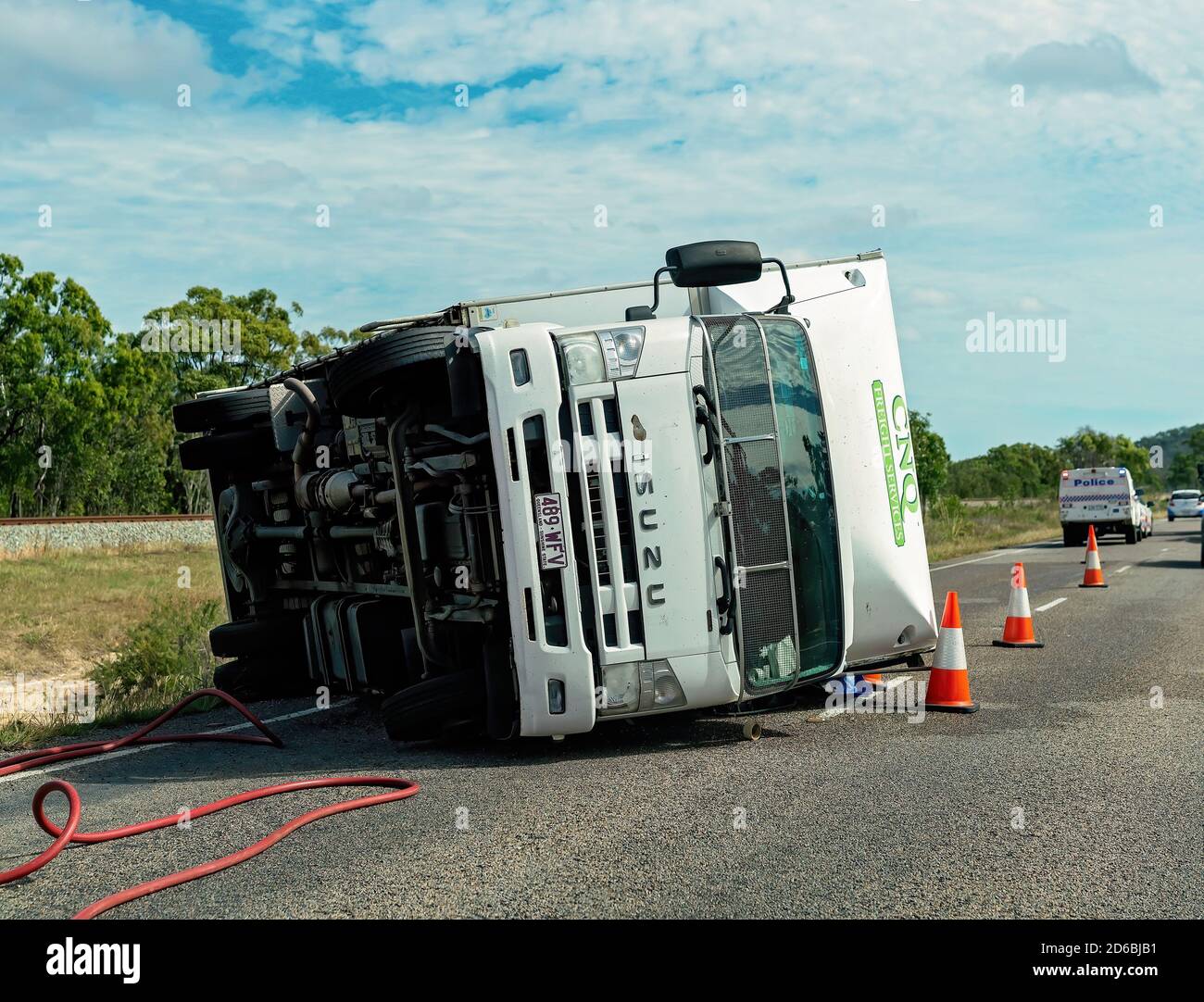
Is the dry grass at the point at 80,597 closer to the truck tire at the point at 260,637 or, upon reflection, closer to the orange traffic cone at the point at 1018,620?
the truck tire at the point at 260,637

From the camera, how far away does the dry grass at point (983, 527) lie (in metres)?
34.0

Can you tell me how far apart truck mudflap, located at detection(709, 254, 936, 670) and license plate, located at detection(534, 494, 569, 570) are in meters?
1.70

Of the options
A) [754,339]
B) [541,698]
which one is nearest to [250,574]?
[541,698]

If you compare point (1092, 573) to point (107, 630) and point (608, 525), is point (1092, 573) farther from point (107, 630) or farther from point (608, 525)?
point (107, 630)

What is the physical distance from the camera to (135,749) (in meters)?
7.54

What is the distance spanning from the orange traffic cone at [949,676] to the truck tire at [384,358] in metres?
3.68

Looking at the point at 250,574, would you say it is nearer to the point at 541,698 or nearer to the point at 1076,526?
the point at 541,698

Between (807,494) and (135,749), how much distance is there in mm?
4327

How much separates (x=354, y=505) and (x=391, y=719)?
196 cm

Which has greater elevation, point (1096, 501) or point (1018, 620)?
point (1096, 501)
